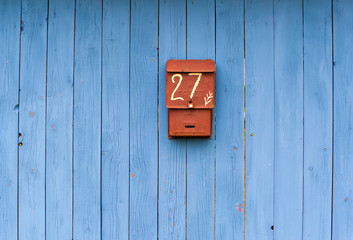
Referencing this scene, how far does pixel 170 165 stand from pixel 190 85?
343 millimetres

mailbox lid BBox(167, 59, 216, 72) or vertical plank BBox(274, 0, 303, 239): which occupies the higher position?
mailbox lid BBox(167, 59, 216, 72)

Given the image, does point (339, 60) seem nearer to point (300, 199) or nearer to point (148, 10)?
point (300, 199)

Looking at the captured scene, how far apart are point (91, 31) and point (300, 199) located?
1.11 m

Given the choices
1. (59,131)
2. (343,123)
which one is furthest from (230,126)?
(59,131)

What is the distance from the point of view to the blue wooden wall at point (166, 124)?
1.25m

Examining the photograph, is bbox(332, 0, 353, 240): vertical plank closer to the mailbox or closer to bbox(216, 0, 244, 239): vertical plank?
bbox(216, 0, 244, 239): vertical plank

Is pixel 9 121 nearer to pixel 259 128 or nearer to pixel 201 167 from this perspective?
pixel 201 167

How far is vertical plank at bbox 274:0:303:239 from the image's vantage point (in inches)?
49.1

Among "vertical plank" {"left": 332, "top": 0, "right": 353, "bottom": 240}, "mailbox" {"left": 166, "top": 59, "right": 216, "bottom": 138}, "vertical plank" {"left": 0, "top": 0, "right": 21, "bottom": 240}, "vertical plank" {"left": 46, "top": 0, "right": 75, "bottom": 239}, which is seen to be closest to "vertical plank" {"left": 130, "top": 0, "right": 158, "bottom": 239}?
"mailbox" {"left": 166, "top": 59, "right": 216, "bottom": 138}

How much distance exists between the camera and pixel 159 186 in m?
1.26

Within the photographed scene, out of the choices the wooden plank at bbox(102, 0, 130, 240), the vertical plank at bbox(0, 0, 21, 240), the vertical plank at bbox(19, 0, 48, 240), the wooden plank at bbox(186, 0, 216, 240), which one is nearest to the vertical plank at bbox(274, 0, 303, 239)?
the wooden plank at bbox(186, 0, 216, 240)

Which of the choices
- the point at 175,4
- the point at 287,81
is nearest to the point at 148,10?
the point at 175,4

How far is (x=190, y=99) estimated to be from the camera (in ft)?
3.85

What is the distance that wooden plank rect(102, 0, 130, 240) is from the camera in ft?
4.13
